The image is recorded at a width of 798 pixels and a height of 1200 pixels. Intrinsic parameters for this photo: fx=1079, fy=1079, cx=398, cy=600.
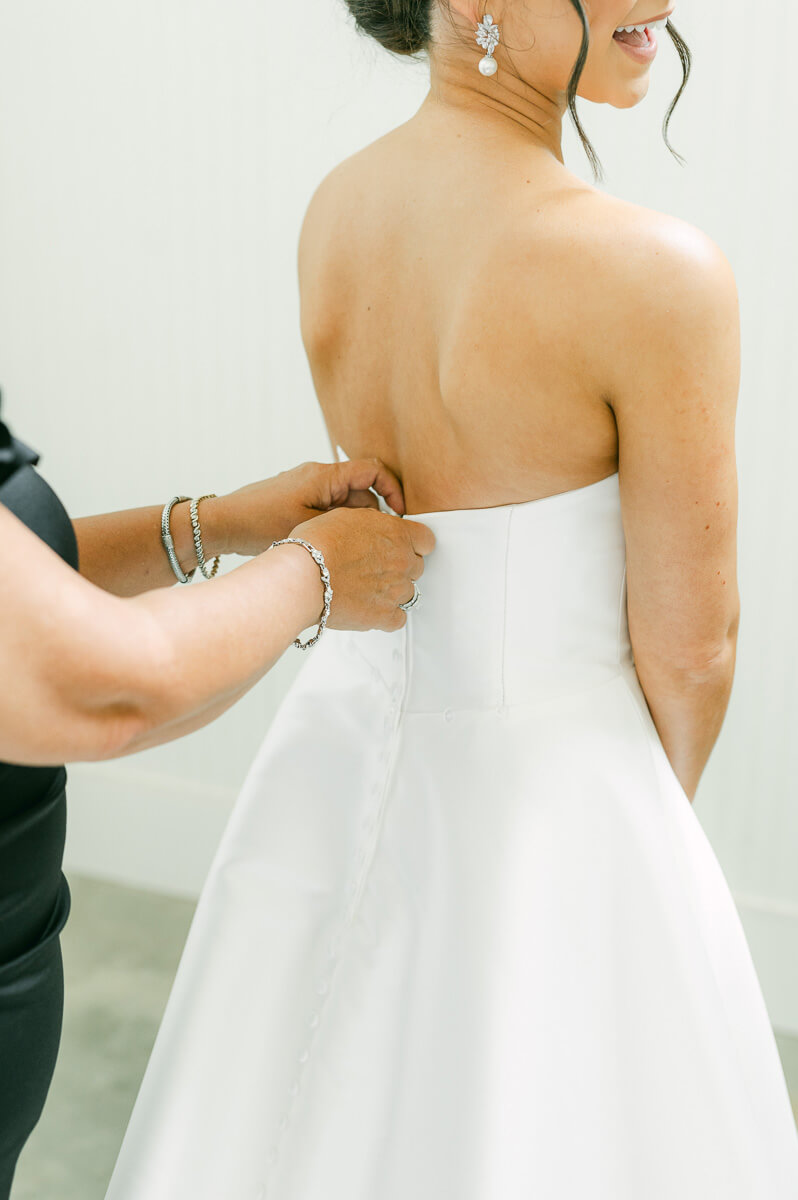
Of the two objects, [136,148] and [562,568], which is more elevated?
→ [136,148]

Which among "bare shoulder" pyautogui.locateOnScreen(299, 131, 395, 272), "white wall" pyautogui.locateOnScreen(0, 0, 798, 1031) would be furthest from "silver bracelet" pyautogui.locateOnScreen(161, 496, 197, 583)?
"white wall" pyautogui.locateOnScreen(0, 0, 798, 1031)

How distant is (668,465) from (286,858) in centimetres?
56

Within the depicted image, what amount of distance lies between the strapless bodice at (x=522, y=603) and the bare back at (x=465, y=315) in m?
→ 0.03

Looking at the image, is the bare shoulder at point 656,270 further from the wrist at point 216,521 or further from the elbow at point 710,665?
the wrist at point 216,521

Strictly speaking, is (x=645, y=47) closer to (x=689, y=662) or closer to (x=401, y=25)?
(x=401, y=25)

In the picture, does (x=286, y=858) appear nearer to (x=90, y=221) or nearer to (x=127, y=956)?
(x=127, y=956)

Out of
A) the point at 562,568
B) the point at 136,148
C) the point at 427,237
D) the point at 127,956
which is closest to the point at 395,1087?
the point at 562,568

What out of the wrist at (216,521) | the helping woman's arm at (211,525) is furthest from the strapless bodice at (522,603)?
the wrist at (216,521)

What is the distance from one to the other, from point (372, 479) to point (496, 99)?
38 cm

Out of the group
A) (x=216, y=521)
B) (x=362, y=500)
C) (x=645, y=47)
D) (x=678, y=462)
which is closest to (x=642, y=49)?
(x=645, y=47)

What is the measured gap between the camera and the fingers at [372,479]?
112cm

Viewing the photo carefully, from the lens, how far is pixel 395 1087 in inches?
38.9

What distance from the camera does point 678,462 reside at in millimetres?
908

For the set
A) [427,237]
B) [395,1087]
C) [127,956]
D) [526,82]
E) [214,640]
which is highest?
[526,82]
